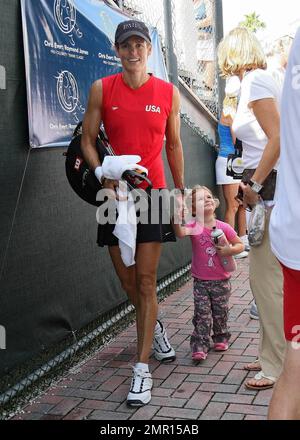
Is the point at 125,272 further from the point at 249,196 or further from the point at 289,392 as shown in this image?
the point at 289,392

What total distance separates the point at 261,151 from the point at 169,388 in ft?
5.02

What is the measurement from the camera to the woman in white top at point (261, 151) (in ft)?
10.8

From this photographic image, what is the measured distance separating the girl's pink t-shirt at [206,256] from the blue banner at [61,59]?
3.78ft

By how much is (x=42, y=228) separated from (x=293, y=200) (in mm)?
2104

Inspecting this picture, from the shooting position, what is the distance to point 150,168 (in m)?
3.71

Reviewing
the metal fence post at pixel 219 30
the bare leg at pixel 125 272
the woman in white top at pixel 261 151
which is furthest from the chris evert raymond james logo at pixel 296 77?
the metal fence post at pixel 219 30

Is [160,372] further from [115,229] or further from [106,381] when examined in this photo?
A: [115,229]

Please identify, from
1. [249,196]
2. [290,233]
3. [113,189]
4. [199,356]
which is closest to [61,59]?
[113,189]

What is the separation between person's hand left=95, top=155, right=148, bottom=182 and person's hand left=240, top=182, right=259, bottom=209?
579 millimetres

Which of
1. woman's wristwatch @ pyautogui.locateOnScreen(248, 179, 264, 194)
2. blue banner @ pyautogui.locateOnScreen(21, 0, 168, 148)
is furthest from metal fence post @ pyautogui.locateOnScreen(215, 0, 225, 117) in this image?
woman's wristwatch @ pyautogui.locateOnScreen(248, 179, 264, 194)

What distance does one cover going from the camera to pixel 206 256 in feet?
13.9

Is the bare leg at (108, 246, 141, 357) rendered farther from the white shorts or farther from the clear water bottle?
the white shorts

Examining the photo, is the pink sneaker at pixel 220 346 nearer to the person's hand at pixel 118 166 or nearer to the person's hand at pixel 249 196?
the person's hand at pixel 249 196
